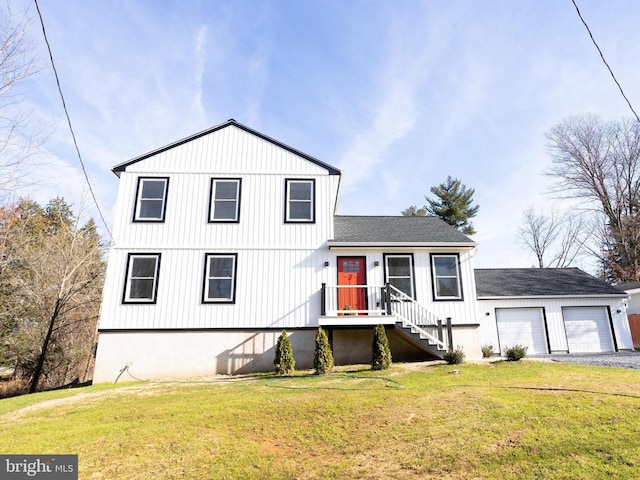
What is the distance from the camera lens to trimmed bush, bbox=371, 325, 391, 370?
33.5ft

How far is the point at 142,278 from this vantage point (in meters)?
12.2

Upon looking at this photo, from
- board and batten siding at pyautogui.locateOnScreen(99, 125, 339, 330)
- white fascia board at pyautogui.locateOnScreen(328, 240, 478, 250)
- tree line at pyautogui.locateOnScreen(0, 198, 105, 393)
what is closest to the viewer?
board and batten siding at pyautogui.locateOnScreen(99, 125, 339, 330)

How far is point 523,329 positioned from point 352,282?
8681 millimetres

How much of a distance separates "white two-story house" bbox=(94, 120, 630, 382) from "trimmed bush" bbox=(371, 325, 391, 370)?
722mm

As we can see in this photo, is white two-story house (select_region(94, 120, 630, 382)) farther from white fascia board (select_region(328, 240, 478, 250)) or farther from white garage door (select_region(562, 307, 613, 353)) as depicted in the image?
white garage door (select_region(562, 307, 613, 353))

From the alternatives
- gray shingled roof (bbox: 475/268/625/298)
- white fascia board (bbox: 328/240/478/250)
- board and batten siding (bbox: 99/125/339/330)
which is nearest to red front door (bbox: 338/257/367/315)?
Answer: white fascia board (bbox: 328/240/478/250)

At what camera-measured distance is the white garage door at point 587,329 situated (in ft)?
51.1

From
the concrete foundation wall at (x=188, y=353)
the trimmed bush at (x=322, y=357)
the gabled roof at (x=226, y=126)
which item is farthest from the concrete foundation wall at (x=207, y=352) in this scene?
the gabled roof at (x=226, y=126)

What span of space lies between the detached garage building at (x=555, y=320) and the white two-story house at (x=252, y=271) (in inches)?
161

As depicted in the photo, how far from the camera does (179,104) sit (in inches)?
470

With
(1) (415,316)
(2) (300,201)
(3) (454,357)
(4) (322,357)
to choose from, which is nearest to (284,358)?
(4) (322,357)

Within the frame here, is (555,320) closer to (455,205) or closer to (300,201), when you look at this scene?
(300,201)

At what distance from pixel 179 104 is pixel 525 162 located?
16227 mm

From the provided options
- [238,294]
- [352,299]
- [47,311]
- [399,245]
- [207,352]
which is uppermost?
[399,245]
